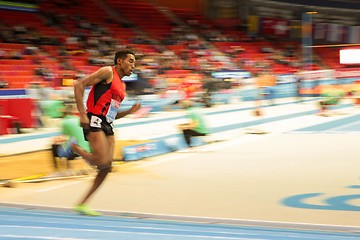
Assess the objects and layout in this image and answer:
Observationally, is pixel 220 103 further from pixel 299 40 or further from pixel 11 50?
pixel 299 40

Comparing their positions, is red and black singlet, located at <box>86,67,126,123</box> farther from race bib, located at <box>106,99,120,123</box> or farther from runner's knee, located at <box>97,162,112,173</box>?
runner's knee, located at <box>97,162,112,173</box>

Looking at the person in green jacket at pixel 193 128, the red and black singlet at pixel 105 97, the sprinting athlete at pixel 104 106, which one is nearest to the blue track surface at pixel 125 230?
the sprinting athlete at pixel 104 106

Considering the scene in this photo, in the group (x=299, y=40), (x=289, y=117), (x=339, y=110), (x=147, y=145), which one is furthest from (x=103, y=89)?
(x=299, y=40)

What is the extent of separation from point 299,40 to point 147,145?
3496 centimetres

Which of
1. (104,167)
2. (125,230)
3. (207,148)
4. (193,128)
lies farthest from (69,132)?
(207,148)

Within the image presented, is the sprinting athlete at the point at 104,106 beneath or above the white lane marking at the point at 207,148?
beneath

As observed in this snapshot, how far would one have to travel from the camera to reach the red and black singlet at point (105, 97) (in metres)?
5.82

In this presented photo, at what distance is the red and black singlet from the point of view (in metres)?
5.82

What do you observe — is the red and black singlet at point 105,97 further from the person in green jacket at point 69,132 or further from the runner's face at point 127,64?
the person in green jacket at point 69,132

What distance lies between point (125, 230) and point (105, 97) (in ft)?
4.28

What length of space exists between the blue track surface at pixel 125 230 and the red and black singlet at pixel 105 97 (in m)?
1.01

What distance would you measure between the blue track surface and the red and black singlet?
3.32 feet

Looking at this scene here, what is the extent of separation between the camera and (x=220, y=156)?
462 inches

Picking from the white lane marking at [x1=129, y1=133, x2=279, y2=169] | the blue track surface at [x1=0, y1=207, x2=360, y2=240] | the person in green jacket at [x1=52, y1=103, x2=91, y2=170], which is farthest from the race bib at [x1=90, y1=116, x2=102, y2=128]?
the white lane marking at [x1=129, y1=133, x2=279, y2=169]
